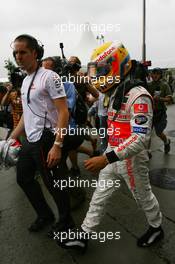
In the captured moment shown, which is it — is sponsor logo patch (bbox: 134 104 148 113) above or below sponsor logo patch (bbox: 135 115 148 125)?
above

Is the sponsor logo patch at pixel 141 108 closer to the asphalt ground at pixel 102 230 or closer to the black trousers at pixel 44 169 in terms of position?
the black trousers at pixel 44 169

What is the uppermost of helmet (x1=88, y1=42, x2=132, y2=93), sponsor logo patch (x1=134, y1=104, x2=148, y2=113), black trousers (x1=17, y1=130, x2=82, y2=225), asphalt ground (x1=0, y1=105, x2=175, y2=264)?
helmet (x1=88, y1=42, x2=132, y2=93)

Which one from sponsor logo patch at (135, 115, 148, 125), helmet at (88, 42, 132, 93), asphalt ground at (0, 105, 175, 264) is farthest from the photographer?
asphalt ground at (0, 105, 175, 264)

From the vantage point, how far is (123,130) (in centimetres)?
226

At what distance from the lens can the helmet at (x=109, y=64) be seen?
2.20m

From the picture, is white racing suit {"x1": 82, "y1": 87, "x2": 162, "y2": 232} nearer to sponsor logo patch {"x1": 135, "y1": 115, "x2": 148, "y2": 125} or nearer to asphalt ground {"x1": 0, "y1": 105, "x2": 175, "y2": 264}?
sponsor logo patch {"x1": 135, "y1": 115, "x2": 148, "y2": 125}

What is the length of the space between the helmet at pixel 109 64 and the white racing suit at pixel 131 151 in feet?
0.47

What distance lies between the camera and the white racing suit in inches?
79.6

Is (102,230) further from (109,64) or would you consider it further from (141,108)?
(109,64)

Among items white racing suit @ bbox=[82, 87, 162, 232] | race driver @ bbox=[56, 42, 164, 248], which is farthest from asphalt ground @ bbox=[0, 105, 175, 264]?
white racing suit @ bbox=[82, 87, 162, 232]

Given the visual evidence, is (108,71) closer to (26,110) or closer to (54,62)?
(26,110)

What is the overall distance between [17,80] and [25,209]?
1.84 metres

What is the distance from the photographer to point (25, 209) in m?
3.53

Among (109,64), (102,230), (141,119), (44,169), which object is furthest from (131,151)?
(102,230)
